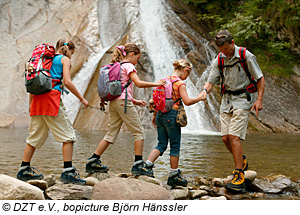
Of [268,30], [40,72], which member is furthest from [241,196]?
[268,30]

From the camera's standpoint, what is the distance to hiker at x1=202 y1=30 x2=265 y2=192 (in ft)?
15.0

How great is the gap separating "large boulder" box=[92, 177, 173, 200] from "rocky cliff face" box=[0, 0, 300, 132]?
39.5ft

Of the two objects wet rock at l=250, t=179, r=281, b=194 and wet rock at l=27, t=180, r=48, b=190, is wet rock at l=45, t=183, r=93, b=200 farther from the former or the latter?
wet rock at l=250, t=179, r=281, b=194

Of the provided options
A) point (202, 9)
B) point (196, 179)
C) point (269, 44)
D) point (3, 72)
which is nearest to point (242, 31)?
point (269, 44)

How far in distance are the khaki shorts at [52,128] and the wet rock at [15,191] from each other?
103 cm

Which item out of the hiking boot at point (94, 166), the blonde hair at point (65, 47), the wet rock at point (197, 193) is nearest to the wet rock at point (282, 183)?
the wet rock at point (197, 193)

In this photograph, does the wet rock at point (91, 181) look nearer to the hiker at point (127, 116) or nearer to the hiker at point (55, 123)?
the hiker at point (55, 123)

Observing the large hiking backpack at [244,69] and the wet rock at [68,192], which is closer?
the wet rock at [68,192]

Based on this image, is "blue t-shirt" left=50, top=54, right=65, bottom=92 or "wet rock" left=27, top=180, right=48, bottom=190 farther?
"blue t-shirt" left=50, top=54, right=65, bottom=92

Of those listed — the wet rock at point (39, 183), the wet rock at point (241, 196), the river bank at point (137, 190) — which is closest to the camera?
the river bank at point (137, 190)

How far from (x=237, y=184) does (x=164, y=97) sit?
1.47m

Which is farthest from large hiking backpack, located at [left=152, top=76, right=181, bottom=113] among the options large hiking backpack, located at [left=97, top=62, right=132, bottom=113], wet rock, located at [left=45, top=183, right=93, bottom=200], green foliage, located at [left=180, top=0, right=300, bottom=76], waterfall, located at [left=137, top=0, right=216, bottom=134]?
green foliage, located at [left=180, top=0, right=300, bottom=76]

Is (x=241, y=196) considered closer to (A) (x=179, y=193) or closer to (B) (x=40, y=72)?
(A) (x=179, y=193)

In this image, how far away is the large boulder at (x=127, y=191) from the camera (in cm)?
327
